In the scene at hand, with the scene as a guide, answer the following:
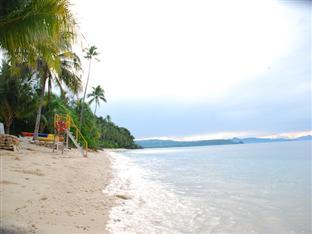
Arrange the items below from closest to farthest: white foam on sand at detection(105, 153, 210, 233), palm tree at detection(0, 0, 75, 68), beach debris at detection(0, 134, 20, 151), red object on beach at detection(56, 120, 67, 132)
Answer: palm tree at detection(0, 0, 75, 68), white foam on sand at detection(105, 153, 210, 233), beach debris at detection(0, 134, 20, 151), red object on beach at detection(56, 120, 67, 132)

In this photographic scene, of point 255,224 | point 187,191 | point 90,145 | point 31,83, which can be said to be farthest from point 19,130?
point 255,224

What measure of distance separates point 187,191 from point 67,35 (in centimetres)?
661

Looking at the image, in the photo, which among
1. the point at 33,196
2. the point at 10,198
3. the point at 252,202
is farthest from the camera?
the point at 252,202

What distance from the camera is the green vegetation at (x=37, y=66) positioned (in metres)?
4.50

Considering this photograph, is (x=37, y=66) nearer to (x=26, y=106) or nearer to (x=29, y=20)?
(x=26, y=106)

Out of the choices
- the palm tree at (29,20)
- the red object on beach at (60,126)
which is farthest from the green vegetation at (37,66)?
the red object on beach at (60,126)

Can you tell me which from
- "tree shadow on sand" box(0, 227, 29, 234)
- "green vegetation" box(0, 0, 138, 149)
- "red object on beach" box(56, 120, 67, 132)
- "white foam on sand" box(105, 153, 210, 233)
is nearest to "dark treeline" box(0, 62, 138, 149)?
"green vegetation" box(0, 0, 138, 149)

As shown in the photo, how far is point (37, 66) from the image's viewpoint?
1547 cm

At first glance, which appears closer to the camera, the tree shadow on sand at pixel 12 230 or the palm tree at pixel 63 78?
the tree shadow on sand at pixel 12 230

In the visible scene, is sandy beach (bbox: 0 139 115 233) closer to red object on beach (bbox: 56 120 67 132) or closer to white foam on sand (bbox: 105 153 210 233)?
white foam on sand (bbox: 105 153 210 233)

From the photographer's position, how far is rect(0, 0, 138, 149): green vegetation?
4.50 m

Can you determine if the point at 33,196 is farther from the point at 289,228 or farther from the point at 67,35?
the point at 289,228

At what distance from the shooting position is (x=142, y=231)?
4.58 metres

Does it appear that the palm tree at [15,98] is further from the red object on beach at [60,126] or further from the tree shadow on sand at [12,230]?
the tree shadow on sand at [12,230]
